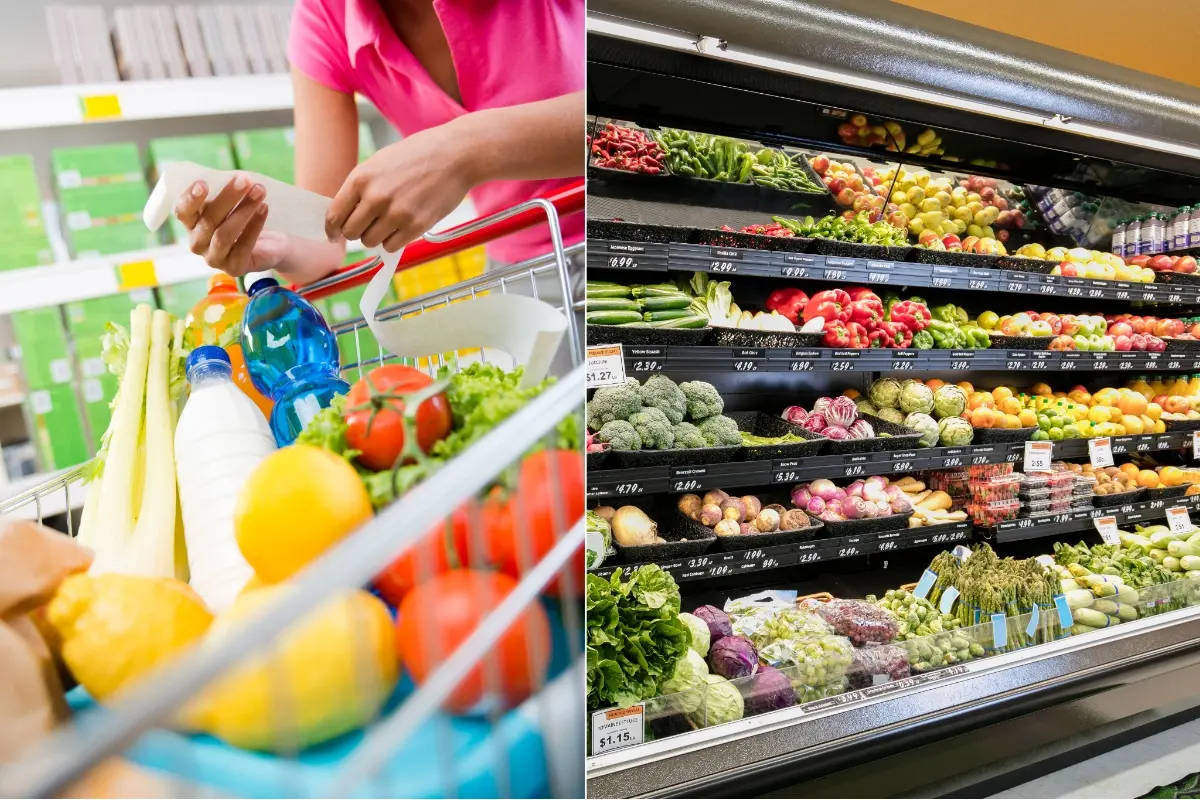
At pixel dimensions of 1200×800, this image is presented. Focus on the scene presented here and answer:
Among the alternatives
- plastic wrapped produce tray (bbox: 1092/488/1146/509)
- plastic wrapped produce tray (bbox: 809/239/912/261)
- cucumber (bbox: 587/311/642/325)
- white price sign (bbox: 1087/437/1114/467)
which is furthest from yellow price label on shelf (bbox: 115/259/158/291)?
plastic wrapped produce tray (bbox: 1092/488/1146/509)

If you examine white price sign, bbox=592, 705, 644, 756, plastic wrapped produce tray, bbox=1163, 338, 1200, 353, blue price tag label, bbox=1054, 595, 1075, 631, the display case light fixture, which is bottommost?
blue price tag label, bbox=1054, 595, 1075, 631

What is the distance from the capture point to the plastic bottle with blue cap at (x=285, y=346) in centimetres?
55

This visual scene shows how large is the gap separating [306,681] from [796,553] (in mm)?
1990

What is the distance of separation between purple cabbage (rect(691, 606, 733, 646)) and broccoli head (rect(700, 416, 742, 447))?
0.45 m

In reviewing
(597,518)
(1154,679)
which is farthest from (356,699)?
(1154,679)

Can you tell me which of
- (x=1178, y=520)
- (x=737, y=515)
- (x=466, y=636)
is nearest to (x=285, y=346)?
(x=466, y=636)

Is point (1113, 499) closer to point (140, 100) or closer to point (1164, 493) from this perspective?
point (1164, 493)

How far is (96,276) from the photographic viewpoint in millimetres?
546

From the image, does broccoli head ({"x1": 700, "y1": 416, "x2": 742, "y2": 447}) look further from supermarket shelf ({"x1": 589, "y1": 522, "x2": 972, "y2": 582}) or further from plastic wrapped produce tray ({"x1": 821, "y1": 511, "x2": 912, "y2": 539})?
plastic wrapped produce tray ({"x1": 821, "y1": 511, "x2": 912, "y2": 539})

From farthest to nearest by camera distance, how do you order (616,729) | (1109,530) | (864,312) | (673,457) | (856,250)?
1. (1109,530)
2. (864,312)
3. (856,250)
4. (673,457)
5. (616,729)

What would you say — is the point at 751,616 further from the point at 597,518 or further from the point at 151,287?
the point at 151,287

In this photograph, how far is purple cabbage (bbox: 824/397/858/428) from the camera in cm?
238

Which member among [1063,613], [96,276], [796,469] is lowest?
[1063,613]

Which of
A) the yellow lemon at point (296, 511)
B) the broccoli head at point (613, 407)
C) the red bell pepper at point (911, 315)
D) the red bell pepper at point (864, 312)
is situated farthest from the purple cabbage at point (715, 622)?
the yellow lemon at point (296, 511)
